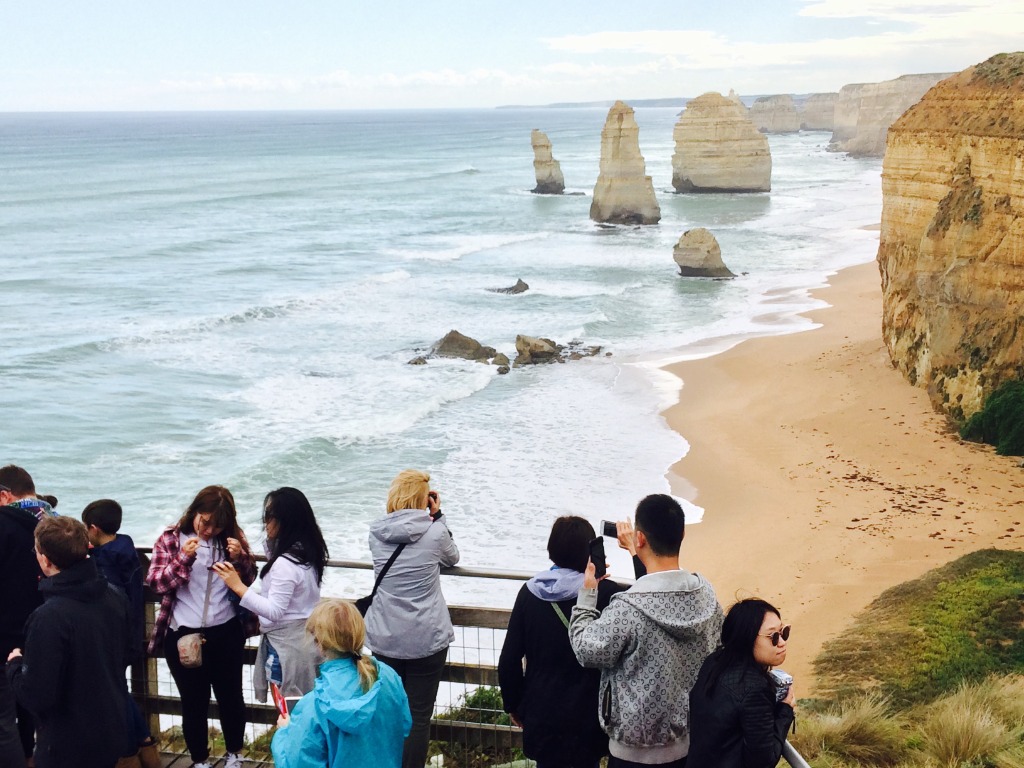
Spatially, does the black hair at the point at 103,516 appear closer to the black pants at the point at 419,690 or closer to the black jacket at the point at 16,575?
the black jacket at the point at 16,575

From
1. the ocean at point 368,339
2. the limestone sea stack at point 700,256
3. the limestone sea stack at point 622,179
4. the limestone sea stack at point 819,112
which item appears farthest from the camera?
the limestone sea stack at point 819,112

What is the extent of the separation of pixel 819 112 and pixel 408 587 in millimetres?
196095

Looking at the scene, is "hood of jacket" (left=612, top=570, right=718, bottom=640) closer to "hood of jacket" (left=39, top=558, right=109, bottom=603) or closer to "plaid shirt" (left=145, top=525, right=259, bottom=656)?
"plaid shirt" (left=145, top=525, right=259, bottom=656)

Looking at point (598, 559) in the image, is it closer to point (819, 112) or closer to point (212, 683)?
point (212, 683)

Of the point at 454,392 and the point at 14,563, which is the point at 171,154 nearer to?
the point at 454,392

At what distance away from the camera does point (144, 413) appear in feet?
84.3

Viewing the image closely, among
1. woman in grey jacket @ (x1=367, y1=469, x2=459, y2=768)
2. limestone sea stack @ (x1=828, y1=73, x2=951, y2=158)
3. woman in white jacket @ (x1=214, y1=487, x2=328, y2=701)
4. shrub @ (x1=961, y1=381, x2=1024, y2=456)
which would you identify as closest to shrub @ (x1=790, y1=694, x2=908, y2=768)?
woman in grey jacket @ (x1=367, y1=469, x2=459, y2=768)

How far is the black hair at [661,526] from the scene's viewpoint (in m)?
4.29

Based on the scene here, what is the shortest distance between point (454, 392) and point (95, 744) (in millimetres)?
21388

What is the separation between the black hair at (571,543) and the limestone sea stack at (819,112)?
194523mm

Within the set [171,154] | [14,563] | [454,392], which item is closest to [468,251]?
[454,392]

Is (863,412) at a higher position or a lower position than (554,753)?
lower

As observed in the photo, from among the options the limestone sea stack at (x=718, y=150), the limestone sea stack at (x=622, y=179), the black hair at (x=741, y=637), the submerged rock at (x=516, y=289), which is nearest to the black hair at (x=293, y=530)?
the black hair at (x=741, y=637)

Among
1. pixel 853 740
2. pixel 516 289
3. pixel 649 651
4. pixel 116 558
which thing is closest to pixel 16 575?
pixel 116 558
